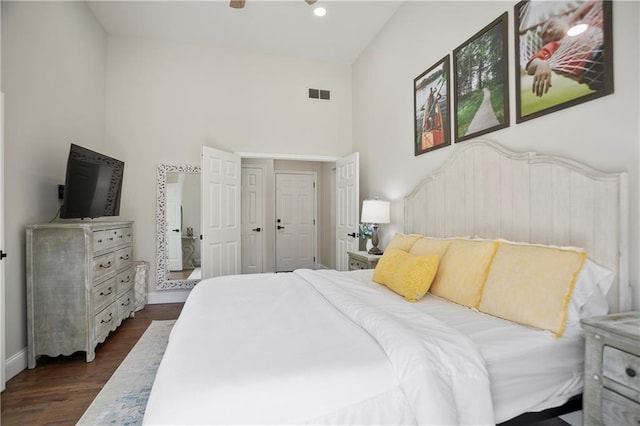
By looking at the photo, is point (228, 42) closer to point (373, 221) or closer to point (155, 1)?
point (155, 1)

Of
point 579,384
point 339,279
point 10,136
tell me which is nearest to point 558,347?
point 579,384

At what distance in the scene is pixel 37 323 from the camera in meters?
2.50

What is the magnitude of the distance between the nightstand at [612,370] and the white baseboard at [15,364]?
357cm

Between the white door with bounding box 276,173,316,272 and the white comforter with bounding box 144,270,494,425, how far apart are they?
490cm

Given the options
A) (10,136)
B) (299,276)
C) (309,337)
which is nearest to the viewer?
(309,337)

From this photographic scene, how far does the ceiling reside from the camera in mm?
3535

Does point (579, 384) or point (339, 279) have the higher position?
point (339, 279)

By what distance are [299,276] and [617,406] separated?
6.34 ft

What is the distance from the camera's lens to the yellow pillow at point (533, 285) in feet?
4.63

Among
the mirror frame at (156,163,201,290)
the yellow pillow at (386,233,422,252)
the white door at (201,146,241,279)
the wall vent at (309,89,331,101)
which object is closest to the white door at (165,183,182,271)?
the mirror frame at (156,163,201,290)

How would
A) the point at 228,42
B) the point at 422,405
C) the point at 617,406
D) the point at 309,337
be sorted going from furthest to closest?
the point at 228,42, the point at 309,337, the point at 617,406, the point at 422,405

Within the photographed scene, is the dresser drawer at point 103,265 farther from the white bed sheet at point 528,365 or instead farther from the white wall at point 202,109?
the white bed sheet at point 528,365

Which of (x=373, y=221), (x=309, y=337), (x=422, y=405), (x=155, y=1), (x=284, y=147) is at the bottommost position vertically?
(x=422, y=405)

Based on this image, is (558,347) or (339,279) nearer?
(558,347)
